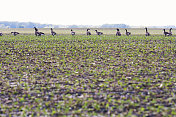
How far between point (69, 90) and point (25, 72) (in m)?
7.50

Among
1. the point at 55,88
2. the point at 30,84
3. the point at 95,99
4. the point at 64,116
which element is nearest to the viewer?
the point at 64,116

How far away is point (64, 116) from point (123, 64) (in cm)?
1477

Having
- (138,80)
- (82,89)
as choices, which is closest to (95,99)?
(82,89)

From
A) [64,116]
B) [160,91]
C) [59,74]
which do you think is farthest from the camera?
[59,74]

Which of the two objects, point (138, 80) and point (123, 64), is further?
point (123, 64)

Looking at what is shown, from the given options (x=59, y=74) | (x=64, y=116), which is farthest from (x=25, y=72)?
(x=64, y=116)

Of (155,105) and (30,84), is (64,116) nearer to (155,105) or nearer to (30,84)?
(155,105)

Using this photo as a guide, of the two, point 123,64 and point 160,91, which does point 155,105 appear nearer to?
point 160,91

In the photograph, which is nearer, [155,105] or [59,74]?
[155,105]

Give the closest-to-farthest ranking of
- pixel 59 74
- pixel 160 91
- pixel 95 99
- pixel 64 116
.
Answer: pixel 64 116 → pixel 95 99 → pixel 160 91 → pixel 59 74

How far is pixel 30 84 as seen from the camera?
18.4 metres

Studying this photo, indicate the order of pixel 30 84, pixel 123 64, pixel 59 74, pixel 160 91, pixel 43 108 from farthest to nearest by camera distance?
pixel 123 64 → pixel 59 74 → pixel 30 84 → pixel 160 91 → pixel 43 108

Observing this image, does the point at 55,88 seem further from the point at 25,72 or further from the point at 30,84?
the point at 25,72

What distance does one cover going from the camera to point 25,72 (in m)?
22.8
